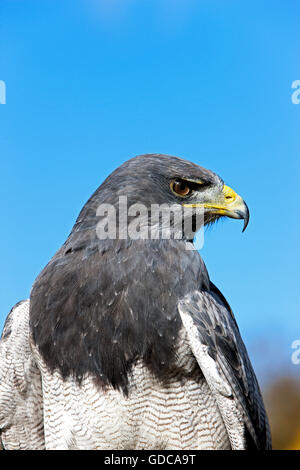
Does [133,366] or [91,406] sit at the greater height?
[133,366]

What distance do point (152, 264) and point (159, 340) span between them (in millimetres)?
579

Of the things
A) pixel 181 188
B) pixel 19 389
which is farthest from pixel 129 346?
pixel 181 188

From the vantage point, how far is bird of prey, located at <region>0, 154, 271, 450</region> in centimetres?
388

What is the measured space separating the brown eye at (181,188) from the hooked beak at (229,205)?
20 cm

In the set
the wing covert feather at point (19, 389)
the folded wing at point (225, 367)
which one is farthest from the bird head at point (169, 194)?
the wing covert feather at point (19, 389)

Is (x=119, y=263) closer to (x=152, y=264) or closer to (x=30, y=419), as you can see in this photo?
(x=152, y=264)

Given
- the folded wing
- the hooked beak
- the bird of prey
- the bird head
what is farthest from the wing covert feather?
the hooked beak

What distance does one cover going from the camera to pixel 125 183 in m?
4.44

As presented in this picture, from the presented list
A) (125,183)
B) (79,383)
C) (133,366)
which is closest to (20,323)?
(79,383)

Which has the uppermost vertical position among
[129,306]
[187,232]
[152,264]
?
[187,232]

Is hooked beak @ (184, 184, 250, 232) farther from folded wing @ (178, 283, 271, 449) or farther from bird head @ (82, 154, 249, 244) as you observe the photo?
folded wing @ (178, 283, 271, 449)

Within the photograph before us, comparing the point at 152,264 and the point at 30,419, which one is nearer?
the point at 152,264

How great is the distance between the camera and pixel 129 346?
387 cm

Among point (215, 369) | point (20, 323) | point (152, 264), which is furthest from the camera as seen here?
point (20, 323)
